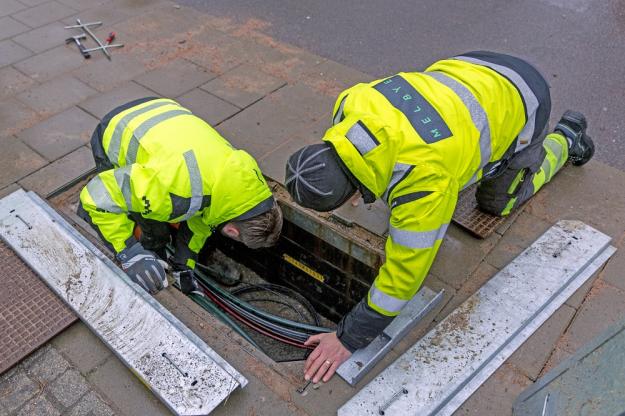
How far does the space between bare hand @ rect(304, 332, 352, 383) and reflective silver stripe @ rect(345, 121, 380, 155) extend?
1.19 meters

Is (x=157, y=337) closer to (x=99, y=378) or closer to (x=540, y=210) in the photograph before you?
(x=99, y=378)

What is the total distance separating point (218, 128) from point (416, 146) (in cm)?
267

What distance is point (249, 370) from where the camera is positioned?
2984mm

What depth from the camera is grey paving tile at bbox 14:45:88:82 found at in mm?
5430

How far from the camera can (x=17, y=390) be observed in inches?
115

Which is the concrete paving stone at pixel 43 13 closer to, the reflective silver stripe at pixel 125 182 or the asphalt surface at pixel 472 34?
the asphalt surface at pixel 472 34

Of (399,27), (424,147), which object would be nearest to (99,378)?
(424,147)

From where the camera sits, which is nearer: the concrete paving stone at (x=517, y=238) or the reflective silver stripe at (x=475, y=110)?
the reflective silver stripe at (x=475, y=110)

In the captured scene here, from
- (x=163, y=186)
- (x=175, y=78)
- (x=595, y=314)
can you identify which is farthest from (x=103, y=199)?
(x=595, y=314)

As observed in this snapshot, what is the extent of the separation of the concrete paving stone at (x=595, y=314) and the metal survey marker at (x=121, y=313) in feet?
6.58

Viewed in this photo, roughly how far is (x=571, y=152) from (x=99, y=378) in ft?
12.5

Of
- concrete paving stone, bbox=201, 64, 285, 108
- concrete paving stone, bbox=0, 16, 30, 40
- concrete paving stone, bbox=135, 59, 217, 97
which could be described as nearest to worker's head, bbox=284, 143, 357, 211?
concrete paving stone, bbox=201, 64, 285, 108

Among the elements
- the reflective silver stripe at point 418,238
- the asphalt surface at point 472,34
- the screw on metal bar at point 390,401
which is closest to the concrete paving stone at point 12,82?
Answer: the asphalt surface at point 472,34

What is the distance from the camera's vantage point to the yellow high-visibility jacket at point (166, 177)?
9.75 ft
